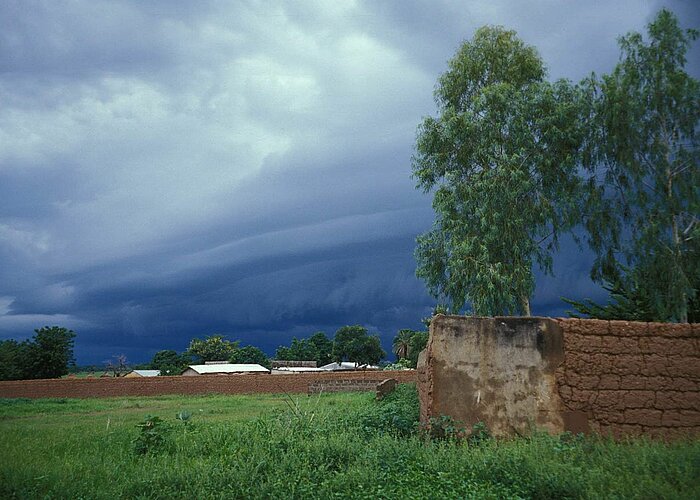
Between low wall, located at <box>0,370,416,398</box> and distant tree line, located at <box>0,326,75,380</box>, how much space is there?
12.8 meters

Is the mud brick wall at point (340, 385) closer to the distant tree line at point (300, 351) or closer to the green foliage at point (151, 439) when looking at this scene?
the green foliage at point (151, 439)

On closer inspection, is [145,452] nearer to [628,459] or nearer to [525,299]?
[628,459]

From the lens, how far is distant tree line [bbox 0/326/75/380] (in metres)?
40.1

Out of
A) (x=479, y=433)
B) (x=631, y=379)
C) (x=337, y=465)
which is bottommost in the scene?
(x=337, y=465)

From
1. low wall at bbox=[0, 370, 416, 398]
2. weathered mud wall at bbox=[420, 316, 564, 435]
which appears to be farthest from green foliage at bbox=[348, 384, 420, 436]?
low wall at bbox=[0, 370, 416, 398]

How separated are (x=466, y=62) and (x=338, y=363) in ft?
150

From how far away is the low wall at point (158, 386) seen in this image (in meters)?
28.4

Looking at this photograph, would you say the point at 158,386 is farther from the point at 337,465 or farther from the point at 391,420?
the point at 337,465

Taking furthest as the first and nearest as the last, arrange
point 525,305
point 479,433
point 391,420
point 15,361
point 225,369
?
point 225,369 → point 15,361 → point 525,305 → point 391,420 → point 479,433

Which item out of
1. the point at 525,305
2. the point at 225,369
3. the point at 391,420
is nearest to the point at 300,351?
the point at 225,369

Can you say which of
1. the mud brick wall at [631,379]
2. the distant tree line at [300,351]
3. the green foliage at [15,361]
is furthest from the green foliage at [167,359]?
A: the mud brick wall at [631,379]

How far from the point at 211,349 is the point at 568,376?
197 ft

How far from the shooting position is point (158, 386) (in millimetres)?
28938

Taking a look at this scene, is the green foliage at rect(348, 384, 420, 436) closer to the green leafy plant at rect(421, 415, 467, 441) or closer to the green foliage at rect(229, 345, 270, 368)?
the green leafy plant at rect(421, 415, 467, 441)
